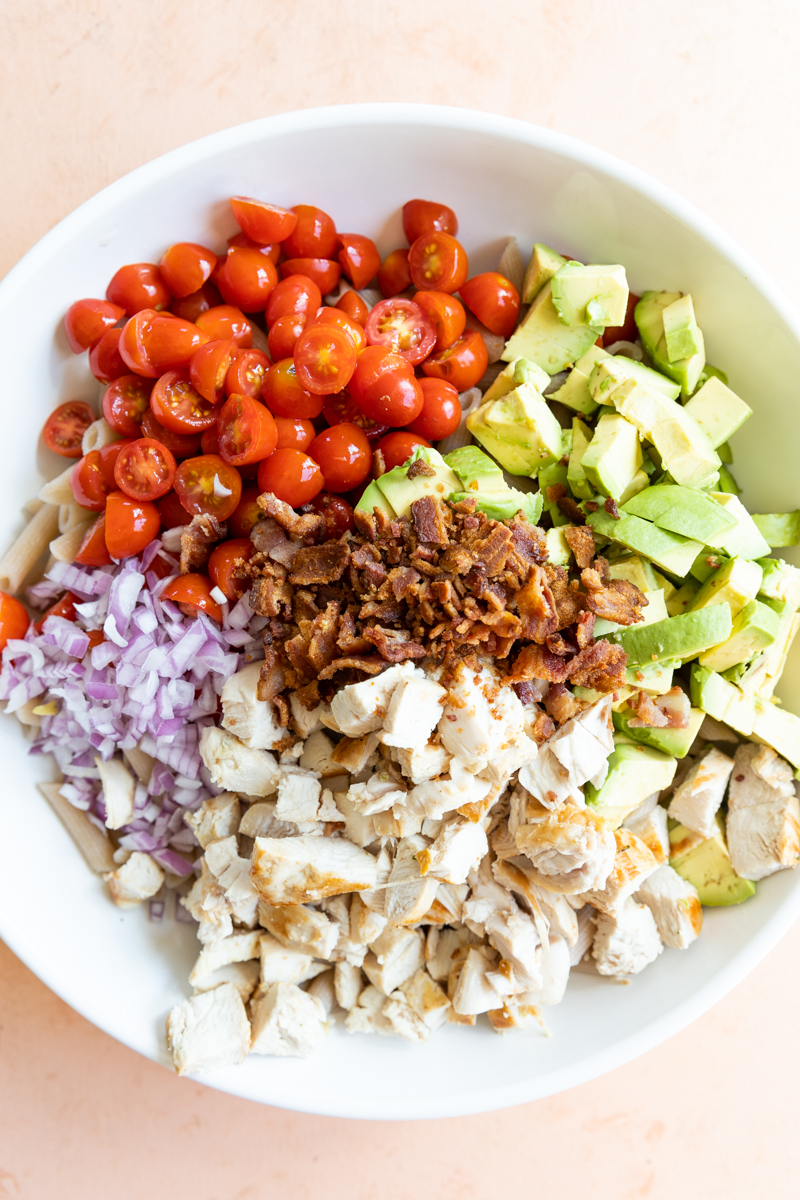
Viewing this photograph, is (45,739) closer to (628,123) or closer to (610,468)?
(610,468)

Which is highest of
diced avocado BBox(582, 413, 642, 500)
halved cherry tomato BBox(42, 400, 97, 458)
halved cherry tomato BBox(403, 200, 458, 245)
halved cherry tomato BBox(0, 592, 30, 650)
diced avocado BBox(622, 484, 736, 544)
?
halved cherry tomato BBox(403, 200, 458, 245)

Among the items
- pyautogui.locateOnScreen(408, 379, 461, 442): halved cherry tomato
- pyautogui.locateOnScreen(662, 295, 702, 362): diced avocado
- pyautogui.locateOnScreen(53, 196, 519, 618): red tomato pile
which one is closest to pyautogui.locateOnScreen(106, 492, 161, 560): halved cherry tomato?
pyautogui.locateOnScreen(53, 196, 519, 618): red tomato pile

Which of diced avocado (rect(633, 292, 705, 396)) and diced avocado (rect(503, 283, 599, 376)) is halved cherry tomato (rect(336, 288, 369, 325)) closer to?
diced avocado (rect(503, 283, 599, 376))

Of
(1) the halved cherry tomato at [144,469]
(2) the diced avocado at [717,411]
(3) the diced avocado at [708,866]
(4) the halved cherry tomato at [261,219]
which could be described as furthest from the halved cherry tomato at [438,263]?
(3) the diced avocado at [708,866]

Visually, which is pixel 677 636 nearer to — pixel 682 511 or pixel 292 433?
pixel 682 511

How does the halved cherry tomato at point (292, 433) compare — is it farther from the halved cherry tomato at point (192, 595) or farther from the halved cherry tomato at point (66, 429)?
the halved cherry tomato at point (66, 429)

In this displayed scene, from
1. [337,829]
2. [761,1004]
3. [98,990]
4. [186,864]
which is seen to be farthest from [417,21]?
[761,1004]
